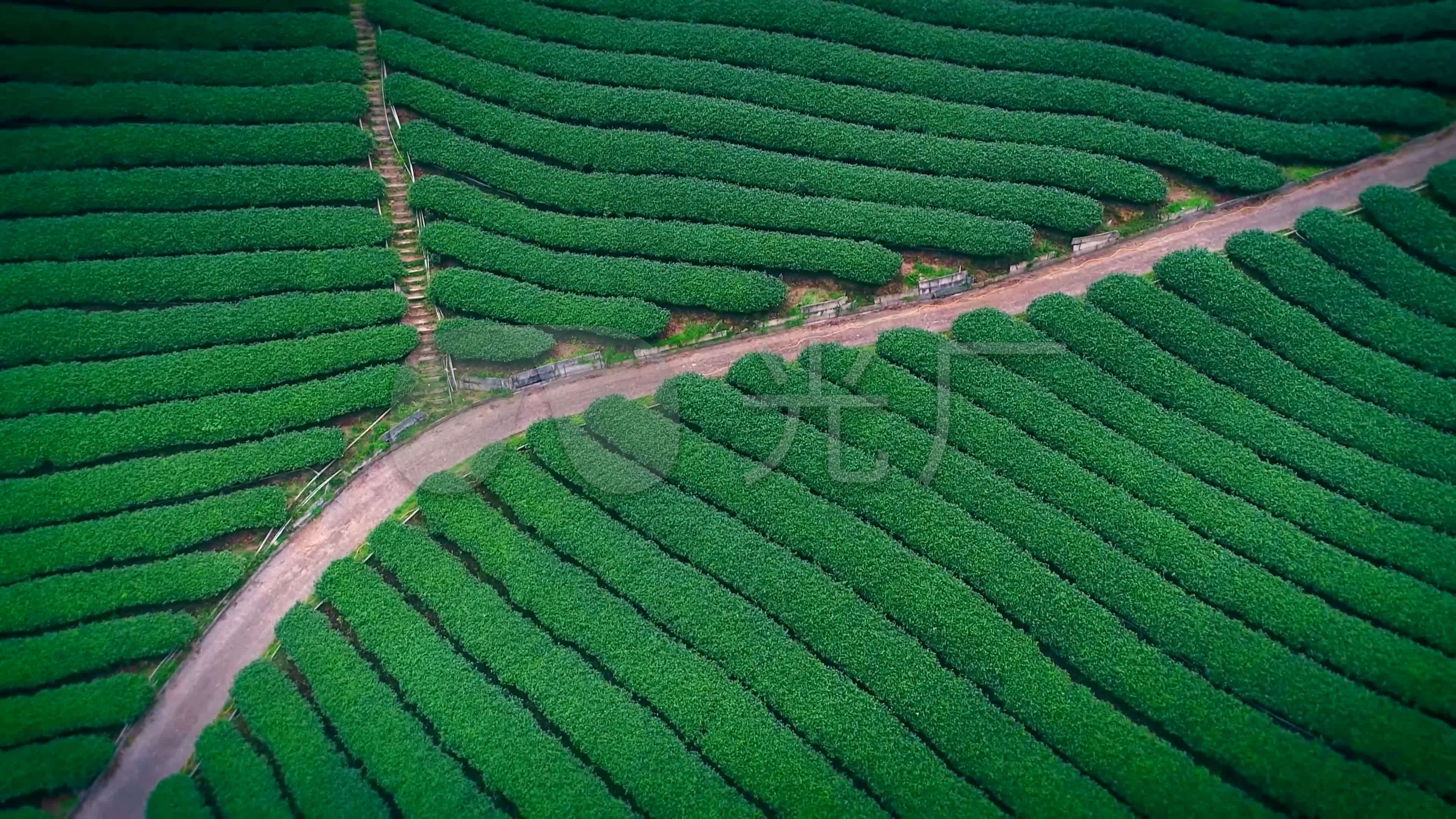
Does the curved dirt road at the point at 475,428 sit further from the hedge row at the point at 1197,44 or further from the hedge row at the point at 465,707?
the hedge row at the point at 1197,44

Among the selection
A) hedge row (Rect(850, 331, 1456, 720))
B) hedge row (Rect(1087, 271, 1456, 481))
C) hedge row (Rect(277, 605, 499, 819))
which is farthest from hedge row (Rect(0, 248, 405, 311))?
hedge row (Rect(1087, 271, 1456, 481))

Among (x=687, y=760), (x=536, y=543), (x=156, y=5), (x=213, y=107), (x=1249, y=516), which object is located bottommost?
(x=1249, y=516)

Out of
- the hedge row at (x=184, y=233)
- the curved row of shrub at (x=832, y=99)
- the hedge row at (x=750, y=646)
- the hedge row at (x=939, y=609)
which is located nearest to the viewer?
the hedge row at (x=939, y=609)

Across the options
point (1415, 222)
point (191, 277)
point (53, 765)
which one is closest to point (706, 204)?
point (191, 277)

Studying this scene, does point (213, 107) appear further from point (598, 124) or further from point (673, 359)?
point (673, 359)

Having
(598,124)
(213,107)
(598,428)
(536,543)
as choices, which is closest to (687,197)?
(598,124)

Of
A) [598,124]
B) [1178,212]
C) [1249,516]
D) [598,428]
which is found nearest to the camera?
[1249,516]

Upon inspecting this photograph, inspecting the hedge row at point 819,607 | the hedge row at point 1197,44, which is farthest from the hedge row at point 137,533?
the hedge row at point 1197,44
